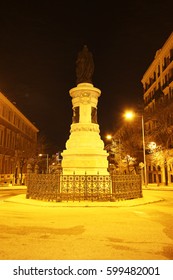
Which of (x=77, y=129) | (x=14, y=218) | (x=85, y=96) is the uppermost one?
(x=85, y=96)

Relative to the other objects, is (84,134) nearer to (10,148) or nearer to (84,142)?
(84,142)

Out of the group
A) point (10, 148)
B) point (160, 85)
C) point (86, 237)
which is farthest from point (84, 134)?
point (160, 85)

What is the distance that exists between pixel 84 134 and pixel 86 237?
9.73 meters

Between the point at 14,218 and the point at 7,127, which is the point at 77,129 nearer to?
the point at 14,218

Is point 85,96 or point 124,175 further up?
point 85,96

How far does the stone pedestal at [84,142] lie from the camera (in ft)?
45.9

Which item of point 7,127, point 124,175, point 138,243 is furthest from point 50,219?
point 7,127

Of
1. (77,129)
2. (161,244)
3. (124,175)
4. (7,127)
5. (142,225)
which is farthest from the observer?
(7,127)

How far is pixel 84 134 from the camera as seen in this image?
1488 centimetres

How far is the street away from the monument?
575cm

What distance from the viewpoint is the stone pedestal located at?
551 inches

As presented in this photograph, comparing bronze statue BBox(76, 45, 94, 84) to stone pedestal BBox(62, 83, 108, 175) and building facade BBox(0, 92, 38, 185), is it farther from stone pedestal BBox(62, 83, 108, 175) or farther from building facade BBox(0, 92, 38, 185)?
building facade BBox(0, 92, 38, 185)
